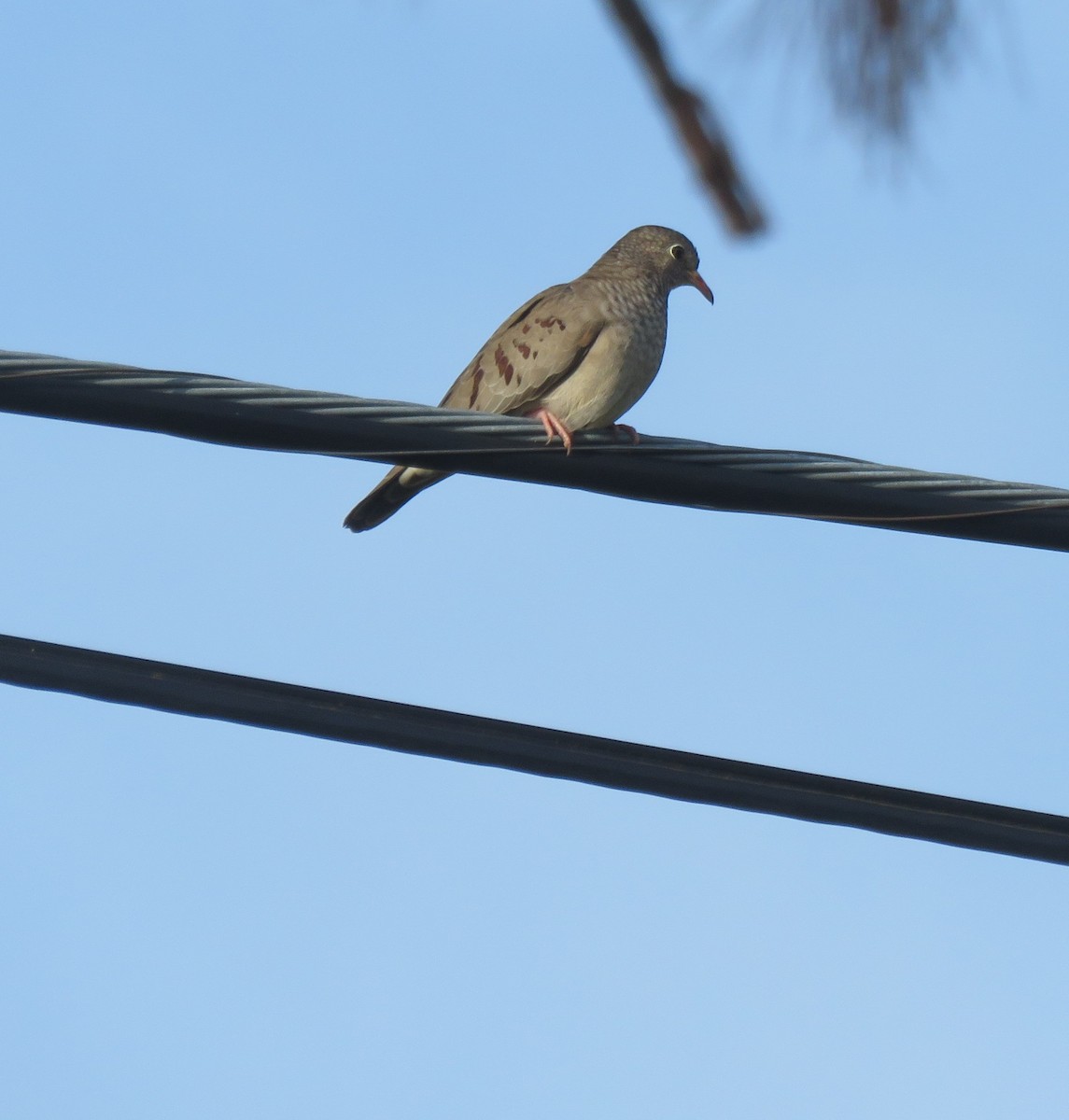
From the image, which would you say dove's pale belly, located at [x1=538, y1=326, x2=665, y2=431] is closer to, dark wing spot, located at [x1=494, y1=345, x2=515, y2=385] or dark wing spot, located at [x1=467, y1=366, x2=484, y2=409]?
dark wing spot, located at [x1=494, y1=345, x2=515, y2=385]

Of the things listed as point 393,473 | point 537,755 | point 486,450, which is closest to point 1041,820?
point 537,755

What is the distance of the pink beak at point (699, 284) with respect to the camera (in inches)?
298

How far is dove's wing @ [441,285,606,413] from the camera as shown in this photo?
6.22 metres

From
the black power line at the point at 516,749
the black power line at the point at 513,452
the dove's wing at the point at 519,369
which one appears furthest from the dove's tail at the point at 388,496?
the black power line at the point at 516,749

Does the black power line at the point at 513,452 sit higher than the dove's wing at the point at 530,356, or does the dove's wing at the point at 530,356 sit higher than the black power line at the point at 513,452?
the dove's wing at the point at 530,356

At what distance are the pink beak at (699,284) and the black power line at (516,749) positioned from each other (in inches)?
152

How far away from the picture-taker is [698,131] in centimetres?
293

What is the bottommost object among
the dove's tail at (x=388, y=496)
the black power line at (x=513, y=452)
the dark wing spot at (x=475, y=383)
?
the dove's tail at (x=388, y=496)

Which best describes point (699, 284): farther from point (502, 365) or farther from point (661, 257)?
point (502, 365)

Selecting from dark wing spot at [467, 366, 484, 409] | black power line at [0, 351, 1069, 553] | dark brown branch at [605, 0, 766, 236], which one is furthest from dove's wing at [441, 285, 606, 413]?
dark brown branch at [605, 0, 766, 236]

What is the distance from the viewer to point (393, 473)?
6.02 meters

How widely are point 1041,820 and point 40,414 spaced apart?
2.43m

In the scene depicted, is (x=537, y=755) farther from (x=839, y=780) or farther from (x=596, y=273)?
(x=596, y=273)

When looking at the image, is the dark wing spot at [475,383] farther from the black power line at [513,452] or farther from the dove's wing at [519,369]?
the black power line at [513,452]
